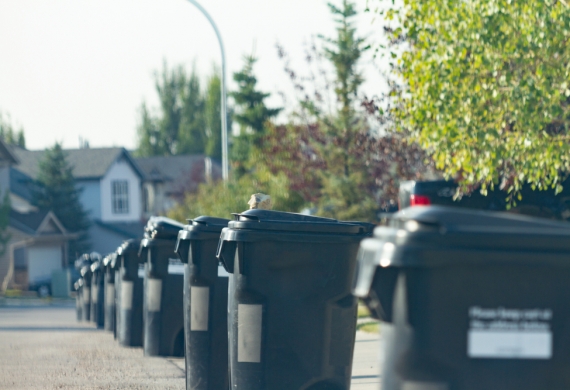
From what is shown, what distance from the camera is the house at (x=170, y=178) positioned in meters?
70.2

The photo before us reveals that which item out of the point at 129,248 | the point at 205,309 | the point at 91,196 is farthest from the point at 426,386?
the point at 91,196

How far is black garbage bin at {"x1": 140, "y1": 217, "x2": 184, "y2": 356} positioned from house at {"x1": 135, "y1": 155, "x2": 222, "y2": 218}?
55304 mm

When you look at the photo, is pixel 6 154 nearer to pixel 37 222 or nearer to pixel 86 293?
pixel 37 222

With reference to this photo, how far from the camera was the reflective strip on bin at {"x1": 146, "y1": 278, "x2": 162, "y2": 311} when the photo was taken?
1099 cm

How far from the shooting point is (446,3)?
33.6 feet

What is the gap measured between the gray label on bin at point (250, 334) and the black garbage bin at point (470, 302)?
2424 millimetres

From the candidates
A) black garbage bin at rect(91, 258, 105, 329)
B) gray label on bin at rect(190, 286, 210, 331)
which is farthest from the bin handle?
black garbage bin at rect(91, 258, 105, 329)

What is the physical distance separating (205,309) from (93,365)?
3.87 meters

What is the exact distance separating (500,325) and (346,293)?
2.77 m

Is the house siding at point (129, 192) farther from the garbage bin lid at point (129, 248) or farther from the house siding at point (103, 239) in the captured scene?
the garbage bin lid at point (129, 248)

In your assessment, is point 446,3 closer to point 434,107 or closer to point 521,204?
point 434,107

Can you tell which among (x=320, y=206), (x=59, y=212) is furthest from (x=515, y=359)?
(x=59, y=212)

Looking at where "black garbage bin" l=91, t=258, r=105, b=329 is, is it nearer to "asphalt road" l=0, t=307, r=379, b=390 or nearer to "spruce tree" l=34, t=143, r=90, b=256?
"asphalt road" l=0, t=307, r=379, b=390

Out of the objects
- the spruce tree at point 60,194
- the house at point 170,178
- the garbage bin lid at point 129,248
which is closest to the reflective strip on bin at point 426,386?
the garbage bin lid at point 129,248
